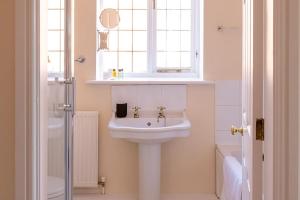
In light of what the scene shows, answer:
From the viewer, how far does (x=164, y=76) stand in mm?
4188

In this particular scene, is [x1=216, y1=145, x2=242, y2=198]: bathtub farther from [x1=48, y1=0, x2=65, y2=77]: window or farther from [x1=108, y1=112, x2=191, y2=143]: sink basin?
[x1=48, y1=0, x2=65, y2=77]: window

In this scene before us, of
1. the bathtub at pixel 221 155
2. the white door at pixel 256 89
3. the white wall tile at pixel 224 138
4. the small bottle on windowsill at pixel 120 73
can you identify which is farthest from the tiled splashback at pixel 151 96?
the white door at pixel 256 89

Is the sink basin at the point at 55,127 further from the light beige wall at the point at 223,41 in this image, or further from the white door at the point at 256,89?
the light beige wall at the point at 223,41

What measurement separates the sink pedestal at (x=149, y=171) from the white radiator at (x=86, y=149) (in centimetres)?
48

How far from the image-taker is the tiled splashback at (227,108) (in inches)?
153

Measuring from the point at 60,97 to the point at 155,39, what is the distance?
6.53 ft

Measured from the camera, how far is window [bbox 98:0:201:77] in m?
4.15

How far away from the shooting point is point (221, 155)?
3650 millimetres
